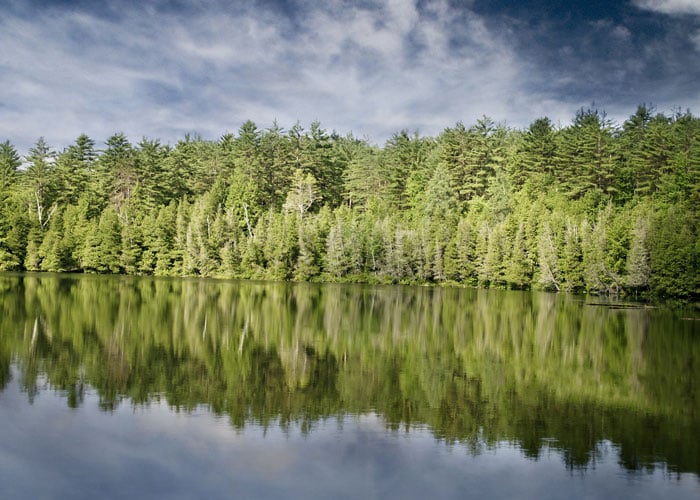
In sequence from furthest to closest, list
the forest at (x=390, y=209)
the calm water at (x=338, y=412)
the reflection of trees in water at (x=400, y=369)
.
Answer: the forest at (x=390, y=209) → the reflection of trees in water at (x=400, y=369) → the calm water at (x=338, y=412)

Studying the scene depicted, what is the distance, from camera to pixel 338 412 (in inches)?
517

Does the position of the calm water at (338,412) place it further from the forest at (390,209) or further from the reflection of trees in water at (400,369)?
the forest at (390,209)

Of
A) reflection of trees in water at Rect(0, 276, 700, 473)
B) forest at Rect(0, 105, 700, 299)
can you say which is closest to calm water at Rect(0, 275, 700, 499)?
reflection of trees in water at Rect(0, 276, 700, 473)

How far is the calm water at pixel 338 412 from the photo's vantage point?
9688mm

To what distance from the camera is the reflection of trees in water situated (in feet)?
41.5

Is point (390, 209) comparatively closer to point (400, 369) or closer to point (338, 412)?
point (400, 369)

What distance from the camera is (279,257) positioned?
232 ft

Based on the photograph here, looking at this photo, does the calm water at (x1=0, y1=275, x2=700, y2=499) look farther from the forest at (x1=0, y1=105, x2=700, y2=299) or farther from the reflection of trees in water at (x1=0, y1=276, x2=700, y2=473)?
the forest at (x1=0, y1=105, x2=700, y2=299)

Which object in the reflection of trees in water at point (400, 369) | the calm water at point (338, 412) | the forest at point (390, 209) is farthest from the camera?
the forest at point (390, 209)

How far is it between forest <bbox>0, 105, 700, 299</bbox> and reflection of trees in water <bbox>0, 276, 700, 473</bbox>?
92.0 ft

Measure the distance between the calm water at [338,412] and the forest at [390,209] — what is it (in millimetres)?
34181

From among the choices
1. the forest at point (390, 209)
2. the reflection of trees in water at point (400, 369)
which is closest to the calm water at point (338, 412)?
the reflection of trees in water at point (400, 369)

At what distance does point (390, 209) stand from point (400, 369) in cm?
6641

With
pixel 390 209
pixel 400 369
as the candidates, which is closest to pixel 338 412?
pixel 400 369
